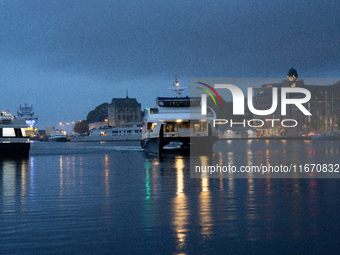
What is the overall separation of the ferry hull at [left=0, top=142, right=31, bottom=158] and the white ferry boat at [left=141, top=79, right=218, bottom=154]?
1367cm

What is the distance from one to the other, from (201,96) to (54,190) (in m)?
30.5

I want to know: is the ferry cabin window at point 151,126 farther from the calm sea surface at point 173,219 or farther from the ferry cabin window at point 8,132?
the calm sea surface at point 173,219

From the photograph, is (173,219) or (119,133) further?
(119,133)

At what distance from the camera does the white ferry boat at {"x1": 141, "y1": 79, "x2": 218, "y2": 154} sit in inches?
1682

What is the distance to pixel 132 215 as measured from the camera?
10297mm

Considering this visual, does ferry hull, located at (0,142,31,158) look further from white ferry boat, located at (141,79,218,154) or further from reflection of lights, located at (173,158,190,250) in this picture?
reflection of lights, located at (173,158,190,250)

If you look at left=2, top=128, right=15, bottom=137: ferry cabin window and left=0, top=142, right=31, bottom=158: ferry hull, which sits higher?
left=2, top=128, right=15, bottom=137: ferry cabin window

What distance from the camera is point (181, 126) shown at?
45.1 m

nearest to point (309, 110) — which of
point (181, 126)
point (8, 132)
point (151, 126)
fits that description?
point (181, 126)

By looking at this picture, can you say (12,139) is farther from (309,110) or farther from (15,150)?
(309,110)

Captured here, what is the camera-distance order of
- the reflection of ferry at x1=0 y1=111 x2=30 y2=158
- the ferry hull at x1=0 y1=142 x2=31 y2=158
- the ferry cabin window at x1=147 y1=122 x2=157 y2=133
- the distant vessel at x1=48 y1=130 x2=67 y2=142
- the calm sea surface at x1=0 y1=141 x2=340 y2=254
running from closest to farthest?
the calm sea surface at x1=0 y1=141 x2=340 y2=254
the ferry hull at x1=0 y1=142 x2=31 y2=158
the reflection of ferry at x1=0 y1=111 x2=30 y2=158
the ferry cabin window at x1=147 y1=122 x2=157 y2=133
the distant vessel at x1=48 y1=130 x2=67 y2=142

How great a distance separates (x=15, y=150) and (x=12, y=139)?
1.30m

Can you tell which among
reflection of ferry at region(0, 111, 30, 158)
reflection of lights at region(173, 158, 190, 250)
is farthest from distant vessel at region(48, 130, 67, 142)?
reflection of lights at region(173, 158, 190, 250)

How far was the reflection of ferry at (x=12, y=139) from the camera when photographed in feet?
138
